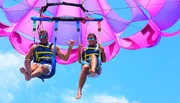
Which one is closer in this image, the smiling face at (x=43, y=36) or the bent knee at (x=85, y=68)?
the bent knee at (x=85, y=68)

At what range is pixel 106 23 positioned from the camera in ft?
39.7

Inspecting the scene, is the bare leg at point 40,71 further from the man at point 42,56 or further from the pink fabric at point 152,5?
the pink fabric at point 152,5

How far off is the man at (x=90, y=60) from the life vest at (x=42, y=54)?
0.59m

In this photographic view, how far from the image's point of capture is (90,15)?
1193 cm

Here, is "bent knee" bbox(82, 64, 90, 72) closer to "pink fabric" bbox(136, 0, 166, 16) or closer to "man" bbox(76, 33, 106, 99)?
"man" bbox(76, 33, 106, 99)

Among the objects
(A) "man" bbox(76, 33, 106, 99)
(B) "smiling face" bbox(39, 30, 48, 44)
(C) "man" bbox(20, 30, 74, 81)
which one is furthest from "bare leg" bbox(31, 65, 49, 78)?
(A) "man" bbox(76, 33, 106, 99)

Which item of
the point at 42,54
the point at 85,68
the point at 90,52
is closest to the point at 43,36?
the point at 42,54

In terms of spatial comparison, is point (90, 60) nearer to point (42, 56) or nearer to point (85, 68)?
point (85, 68)

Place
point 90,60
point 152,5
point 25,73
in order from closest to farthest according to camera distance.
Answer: point 25,73 < point 90,60 < point 152,5

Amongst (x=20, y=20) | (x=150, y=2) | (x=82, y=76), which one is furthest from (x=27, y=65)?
(x=150, y=2)

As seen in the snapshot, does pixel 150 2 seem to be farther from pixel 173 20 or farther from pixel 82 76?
pixel 82 76

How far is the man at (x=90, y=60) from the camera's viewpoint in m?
9.99

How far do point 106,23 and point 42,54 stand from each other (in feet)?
7.27

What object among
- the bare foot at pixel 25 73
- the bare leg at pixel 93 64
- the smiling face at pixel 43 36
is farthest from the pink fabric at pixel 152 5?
the bare foot at pixel 25 73
